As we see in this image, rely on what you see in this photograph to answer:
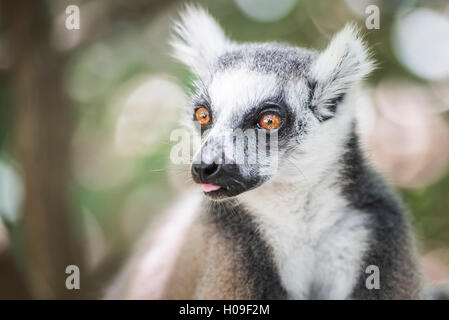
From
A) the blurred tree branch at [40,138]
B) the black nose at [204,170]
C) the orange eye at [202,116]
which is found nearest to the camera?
the black nose at [204,170]

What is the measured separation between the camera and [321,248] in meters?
2.02

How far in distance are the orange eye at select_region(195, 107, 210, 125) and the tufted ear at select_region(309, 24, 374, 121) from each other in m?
0.46

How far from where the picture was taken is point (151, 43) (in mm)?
4176

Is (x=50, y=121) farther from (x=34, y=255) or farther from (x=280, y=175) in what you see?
(x=280, y=175)

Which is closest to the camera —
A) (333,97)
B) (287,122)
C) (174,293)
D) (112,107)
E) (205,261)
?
(287,122)

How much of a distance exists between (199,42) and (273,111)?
718mm

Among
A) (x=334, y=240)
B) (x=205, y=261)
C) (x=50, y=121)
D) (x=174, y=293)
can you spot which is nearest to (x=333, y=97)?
(x=334, y=240)

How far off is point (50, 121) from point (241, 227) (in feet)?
6.31

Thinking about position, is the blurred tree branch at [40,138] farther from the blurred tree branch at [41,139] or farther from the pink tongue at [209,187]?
the pink tongue at [209,187]

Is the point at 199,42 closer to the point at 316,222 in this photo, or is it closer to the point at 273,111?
the point at 273,111

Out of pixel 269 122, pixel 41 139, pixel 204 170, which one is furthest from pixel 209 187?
pixel 41 139

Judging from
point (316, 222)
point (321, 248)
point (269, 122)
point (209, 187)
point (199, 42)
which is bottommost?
point (321, 248)

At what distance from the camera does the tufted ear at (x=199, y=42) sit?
7.82 feet

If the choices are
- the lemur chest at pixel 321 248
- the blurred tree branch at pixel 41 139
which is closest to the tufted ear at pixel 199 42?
the lemur chest at pixel 321 248
